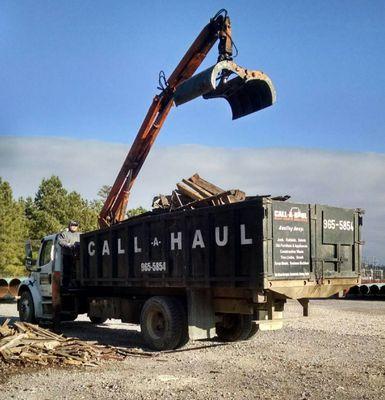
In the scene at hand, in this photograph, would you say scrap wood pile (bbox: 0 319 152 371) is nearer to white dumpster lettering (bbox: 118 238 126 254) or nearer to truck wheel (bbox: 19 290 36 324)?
white dumpster lettering (bbox: 118 238 126 254)

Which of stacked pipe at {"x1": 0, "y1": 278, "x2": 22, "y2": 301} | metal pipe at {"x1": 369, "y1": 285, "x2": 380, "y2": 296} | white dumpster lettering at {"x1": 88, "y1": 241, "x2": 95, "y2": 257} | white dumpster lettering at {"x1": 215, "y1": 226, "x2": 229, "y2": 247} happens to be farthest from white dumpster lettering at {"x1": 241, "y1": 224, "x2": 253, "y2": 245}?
metal pipe at {"x1": 369, "y1": 285, "x2": 380, "y2": 296}

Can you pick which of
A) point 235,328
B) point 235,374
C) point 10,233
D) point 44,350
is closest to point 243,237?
point 235,374

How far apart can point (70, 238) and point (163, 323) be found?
473 cm

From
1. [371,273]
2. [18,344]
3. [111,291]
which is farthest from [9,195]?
[18,344]

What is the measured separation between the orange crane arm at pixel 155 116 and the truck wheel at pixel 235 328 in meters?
5.39

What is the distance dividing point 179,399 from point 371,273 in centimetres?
3954

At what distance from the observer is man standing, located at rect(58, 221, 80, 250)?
14133 mm

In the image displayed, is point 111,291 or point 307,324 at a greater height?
point 111,291

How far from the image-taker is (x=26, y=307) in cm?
1477

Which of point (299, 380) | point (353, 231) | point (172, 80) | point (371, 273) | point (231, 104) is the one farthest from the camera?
point (371, 273)

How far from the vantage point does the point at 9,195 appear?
4322 cm

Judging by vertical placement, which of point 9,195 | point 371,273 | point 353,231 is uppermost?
point 9,195

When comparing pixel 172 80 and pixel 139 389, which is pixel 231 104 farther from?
pixel 139 389

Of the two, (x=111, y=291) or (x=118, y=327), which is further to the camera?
(x=118, y=327)
